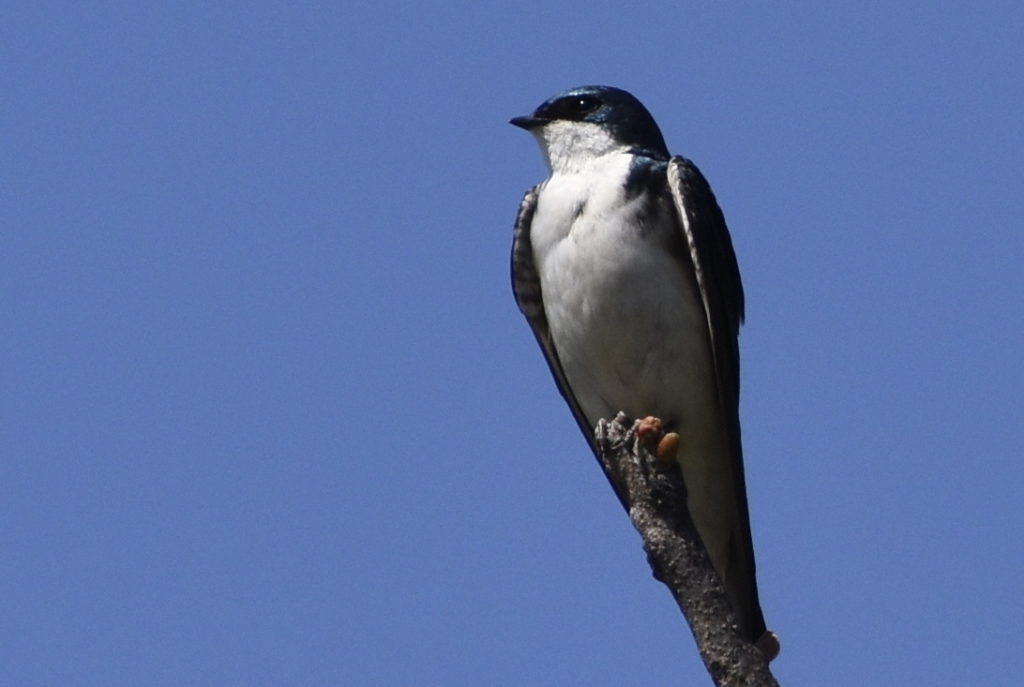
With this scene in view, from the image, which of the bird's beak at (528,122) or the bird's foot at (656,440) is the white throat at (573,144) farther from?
the bird's foot at (656,440)

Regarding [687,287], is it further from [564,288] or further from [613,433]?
[613,433]

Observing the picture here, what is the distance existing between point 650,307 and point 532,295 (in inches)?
33.2

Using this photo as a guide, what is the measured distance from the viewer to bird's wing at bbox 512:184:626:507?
10.0 meters

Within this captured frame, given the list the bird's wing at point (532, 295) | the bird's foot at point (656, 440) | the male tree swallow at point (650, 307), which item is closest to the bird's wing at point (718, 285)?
the male tree swallow at point (650, 307)

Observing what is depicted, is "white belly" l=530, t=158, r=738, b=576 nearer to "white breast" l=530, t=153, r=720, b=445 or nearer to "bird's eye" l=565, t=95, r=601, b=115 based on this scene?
"white breast" l=530, t=153, r=720, b=445

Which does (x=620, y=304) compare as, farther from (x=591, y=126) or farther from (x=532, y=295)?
(x=591, y=126)

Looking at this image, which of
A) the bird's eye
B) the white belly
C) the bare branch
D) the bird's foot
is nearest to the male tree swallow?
the white belly

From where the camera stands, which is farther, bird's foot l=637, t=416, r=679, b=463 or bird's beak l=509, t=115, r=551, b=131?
bird's beak l=509, t=115, r=551, b=131

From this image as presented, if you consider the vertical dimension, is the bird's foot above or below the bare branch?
above

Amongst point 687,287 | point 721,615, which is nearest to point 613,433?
point 721,615

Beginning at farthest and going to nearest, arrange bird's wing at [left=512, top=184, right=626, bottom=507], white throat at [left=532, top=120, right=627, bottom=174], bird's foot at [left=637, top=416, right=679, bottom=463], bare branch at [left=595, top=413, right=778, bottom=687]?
1. white throat at [left=532, top=120, right=627, bottom=174]
2. bird's wing at [left=512, top=184, right=626, bottom=507]
3. bird's foot at [left=637, top=416, right=679, bottom=463]
4. bare branch at [left=595, top=413, right=778, bottom=687]

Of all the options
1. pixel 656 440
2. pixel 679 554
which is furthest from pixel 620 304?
pixel 679 554

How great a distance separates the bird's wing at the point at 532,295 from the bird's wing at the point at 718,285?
69 cm

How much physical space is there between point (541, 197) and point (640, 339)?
1.03 metres
